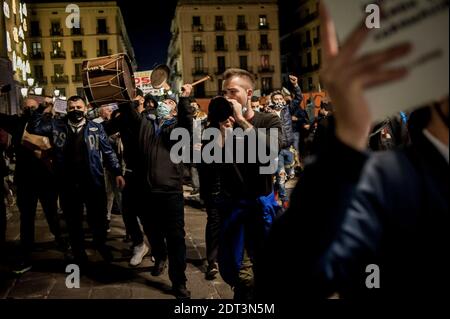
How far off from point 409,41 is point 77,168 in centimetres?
493

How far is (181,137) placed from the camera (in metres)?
4.50

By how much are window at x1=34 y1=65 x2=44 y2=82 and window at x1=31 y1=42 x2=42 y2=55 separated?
6.17 ft

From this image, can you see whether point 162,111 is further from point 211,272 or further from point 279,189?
point 279,189

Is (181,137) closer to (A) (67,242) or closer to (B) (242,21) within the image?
(A) (67,242)

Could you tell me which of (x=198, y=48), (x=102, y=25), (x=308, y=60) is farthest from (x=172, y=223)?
(x=102, y=25)

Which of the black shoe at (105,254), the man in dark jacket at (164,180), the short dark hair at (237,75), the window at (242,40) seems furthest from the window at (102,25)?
the short dark hair at (237,75)

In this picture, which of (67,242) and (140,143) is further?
(67,242)

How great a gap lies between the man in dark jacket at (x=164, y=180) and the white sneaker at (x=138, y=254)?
19.4 inches

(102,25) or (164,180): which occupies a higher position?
(102,25)

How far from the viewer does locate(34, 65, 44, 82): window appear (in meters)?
58.9

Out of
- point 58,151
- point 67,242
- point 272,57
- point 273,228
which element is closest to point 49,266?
point 67,242

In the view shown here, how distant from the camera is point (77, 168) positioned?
5324 mm

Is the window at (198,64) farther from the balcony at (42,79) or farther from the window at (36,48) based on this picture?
the window at (36,48)
